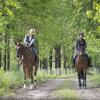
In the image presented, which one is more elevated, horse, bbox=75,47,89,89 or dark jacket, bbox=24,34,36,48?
dark jacket, bbox=24,34,36,48

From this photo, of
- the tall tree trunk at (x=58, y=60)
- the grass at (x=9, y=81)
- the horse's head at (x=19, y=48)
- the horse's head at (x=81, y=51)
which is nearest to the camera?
the grass at (x=9, y=81)

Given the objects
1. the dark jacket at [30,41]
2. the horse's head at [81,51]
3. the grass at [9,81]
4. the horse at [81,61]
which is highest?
the dark jacket at [30,41]

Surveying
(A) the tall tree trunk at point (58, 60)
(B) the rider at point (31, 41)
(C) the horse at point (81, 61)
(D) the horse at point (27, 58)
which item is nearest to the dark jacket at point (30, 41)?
(B) the rider at point (31, 41)

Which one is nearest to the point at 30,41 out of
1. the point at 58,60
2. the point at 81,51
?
the point at 81,51

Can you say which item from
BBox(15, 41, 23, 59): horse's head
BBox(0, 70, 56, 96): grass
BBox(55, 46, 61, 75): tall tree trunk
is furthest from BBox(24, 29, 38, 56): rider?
BBox(55, 46, 61, 75): tall tree trunk

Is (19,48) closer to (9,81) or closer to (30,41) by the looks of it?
(30,41)

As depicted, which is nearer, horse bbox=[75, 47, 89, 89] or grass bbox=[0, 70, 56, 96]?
grass bbox=[0, 70, 56, 96]

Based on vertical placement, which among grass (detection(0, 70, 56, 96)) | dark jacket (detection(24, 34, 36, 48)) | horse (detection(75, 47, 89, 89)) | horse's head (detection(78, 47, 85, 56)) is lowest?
grass (detection(0, 70, 56, 96))

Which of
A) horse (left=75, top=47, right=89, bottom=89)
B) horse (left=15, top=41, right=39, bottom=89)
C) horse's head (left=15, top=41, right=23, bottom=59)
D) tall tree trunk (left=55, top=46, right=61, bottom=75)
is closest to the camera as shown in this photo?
horse's head (left=15, top=41, right=23, bottom=59)

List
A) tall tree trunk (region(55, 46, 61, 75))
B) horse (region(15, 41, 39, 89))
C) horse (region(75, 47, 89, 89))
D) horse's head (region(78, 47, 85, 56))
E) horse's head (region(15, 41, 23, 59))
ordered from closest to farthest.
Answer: horse's head (region(15, 41, 23, 59))
horse (region(15, 41, 39, 89))
horse's head (region(78, 47, 85, 56))
horse (region(75, 47, 89, 89))
tall tree trunk (region(55, 46, 61, 75))

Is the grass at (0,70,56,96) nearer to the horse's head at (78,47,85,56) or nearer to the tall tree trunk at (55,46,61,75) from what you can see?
the horse's head at (78,47,85,56)

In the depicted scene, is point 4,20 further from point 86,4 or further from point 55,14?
point 55,14

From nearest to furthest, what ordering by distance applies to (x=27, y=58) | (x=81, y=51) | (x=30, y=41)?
(x=27, y=58)
(x=81, y=51)
(x=30, y=41)

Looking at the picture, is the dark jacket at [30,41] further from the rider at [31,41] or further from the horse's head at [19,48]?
the horse's head at [19,48]
